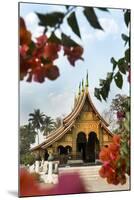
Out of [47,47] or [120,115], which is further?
[120,115]

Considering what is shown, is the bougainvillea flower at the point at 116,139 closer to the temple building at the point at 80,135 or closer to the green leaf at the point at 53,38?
the temple building at the point at 80,135

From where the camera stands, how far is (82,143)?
2.03 m

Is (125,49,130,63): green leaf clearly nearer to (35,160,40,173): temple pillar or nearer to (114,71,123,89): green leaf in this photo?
(114,71,123,89): green leaf

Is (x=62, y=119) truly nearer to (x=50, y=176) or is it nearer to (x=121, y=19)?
(x=50, y=176)

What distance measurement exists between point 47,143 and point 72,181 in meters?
0.21

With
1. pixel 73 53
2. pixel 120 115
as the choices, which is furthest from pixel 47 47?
pixel 120 115

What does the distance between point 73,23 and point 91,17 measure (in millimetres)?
92

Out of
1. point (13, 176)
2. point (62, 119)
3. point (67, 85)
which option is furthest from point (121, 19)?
point (13, 176)

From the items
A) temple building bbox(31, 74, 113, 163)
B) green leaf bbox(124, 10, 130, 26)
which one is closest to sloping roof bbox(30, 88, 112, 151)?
temple building bbox(31, 74, 113, 163)

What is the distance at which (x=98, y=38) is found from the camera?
2.04 m

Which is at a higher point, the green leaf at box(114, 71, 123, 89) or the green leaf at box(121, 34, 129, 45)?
the green leaf at box(121, 34, 129, 45)

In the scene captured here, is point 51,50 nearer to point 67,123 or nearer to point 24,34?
point 24,34

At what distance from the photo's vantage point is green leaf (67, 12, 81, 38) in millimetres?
1995

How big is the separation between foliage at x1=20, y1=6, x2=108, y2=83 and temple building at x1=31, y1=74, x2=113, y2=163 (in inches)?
6.3
